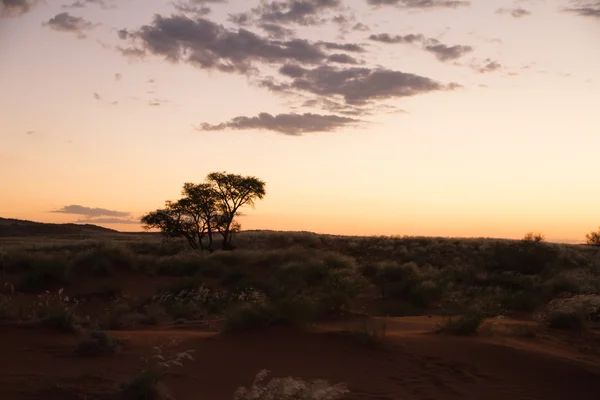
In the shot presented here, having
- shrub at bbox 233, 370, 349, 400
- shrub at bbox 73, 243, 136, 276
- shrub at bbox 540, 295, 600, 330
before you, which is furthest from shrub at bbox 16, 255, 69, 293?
shrub at bbox 540, 295, 600, 330

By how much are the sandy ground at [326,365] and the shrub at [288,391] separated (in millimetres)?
325

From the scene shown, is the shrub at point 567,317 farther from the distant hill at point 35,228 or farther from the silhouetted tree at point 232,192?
the distant hill at point 35,228

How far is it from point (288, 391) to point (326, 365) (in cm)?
207

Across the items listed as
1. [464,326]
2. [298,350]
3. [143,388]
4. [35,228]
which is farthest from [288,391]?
[35,228]

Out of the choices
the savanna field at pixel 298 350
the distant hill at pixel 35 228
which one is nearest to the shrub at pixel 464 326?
the savanna field at pixel 298 350

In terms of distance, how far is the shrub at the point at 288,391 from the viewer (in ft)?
25.5

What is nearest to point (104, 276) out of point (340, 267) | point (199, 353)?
point (340, 267)

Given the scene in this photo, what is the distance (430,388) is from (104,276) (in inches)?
796

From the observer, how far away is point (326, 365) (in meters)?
9.74

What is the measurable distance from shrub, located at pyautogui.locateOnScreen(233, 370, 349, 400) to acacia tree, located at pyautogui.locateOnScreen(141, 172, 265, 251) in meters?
35.8

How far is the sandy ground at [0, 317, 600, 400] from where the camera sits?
8.57 metres

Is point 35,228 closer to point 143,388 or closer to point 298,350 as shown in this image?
point 298,350

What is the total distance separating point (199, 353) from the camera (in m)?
10.1

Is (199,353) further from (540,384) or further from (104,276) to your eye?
(104,276)
